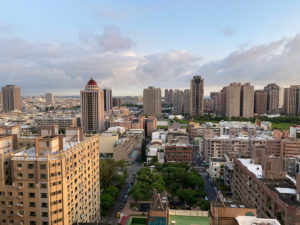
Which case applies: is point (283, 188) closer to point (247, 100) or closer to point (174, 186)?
point (174, 186)

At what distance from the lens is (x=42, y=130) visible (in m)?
18.3

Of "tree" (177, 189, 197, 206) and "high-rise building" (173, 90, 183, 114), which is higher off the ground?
"high-rise building" (173, 90, 183, 114)

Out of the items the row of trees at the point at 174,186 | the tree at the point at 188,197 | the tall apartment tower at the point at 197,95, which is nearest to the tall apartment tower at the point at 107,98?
the tall apartment tower at the point at 197,95

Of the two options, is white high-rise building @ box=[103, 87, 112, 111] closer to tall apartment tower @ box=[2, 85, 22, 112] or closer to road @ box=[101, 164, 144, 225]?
tall apartment tower @ box=[2, 85, 22, 112]

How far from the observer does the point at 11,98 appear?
395 ft

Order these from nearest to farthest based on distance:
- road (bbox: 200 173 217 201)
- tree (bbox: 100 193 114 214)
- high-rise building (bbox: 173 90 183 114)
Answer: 1. tree (bbox: 100 193 114 214)
2. road (bbox: 200 173 217 201)
3. high-rise building (bbox: 173 90 183 114)

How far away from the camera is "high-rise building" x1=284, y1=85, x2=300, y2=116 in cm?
9681

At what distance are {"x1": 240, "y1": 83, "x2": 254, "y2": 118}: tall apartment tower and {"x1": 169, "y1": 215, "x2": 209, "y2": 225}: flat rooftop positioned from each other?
300ft

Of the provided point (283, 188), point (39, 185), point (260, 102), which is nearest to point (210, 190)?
point (283, 188)

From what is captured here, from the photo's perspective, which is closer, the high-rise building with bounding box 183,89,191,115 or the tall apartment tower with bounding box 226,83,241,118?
the tall apartment tower with bounding box 226,83,241,118

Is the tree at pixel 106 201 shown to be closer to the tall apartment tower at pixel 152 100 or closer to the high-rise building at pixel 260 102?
the tall apartment tower at pixel 152 100

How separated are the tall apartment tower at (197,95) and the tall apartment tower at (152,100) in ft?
50.9

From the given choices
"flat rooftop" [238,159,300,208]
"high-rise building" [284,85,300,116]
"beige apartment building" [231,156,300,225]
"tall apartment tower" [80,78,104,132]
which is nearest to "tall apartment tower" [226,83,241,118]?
"high-rise building" [284,85,300,116]

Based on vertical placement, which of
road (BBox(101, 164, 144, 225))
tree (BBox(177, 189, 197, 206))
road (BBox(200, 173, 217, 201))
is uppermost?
tree (BBox(177, 189, 197, 206))
